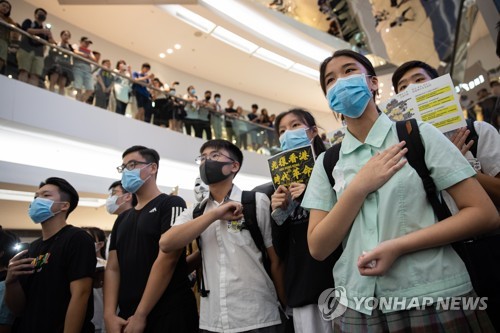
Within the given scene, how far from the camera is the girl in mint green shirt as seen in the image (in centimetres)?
96

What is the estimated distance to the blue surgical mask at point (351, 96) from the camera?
49.1 inches

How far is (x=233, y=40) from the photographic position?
12820mm

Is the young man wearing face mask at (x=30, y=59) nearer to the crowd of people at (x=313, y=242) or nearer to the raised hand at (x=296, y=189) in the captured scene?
the crowd of people at (x=313, y=242)

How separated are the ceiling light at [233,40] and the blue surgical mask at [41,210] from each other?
10905mm

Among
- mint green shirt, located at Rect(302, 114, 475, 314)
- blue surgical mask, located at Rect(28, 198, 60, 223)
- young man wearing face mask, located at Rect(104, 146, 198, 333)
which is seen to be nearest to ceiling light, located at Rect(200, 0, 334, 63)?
blue surgical mask, located at Rect(28, 198, 60, 223)

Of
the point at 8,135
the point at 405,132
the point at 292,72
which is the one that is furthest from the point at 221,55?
the point at 405,132

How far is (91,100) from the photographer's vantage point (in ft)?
22.6

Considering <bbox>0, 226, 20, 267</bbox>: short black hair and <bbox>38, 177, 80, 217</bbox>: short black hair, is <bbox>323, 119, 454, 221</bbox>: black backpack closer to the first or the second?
<bbox>38, 177, 80, 217</bbox>: short black hair

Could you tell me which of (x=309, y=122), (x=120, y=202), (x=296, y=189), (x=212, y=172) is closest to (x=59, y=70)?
(x=120, y=202)

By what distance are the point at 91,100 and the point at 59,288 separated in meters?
5.50

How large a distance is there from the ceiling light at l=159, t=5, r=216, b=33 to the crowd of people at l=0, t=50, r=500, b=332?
9.98m

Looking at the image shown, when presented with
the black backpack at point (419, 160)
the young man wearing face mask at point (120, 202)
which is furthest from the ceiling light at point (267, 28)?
the black backpack at point (419, 160)

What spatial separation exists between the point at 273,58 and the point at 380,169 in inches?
544

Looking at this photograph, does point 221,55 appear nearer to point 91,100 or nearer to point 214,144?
point 91,100
